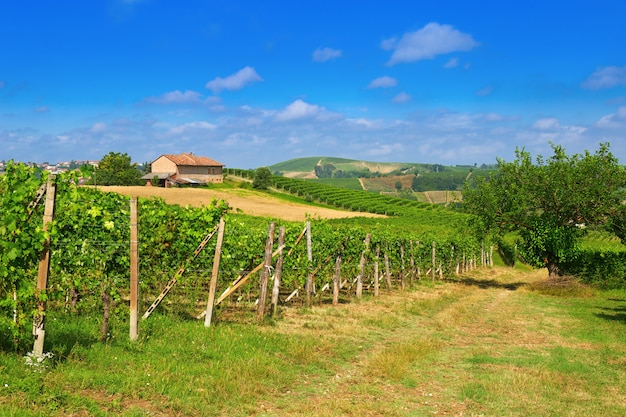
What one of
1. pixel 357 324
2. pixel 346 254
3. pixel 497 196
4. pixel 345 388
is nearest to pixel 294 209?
pixel 497 196

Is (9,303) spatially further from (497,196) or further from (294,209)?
(294,209)

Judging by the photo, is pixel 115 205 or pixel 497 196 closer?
pixel 115 205

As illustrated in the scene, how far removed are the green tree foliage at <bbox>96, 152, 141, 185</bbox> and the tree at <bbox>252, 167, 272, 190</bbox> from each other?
29.2 m

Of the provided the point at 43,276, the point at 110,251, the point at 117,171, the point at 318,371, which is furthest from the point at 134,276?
the point at 117,171

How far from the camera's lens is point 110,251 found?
11.2 metres

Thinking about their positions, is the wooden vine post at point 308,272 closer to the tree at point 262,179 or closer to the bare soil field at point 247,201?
the bare soil field at point 247,201

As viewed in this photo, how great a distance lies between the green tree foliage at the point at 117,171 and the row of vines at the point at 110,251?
335 feet

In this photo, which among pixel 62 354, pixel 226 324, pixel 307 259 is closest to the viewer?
pixel 62 354

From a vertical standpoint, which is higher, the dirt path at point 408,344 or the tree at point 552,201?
the tree at point 552,201

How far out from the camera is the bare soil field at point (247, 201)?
72650mm

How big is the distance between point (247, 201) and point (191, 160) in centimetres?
3945

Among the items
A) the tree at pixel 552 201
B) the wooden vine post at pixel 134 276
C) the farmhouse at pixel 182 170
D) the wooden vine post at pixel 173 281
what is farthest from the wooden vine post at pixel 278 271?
the farmhouse at pixel 182 170

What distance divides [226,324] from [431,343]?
16.6ft

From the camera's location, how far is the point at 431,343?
1264cm
